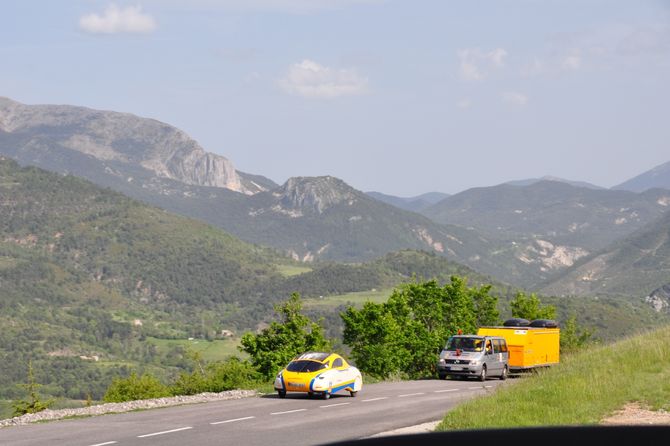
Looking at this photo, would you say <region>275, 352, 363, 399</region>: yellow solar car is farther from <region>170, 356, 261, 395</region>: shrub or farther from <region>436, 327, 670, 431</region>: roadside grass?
<region>436, 327, 670, 431</region>: roadside grass

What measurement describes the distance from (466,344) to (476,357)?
1098 millimetres

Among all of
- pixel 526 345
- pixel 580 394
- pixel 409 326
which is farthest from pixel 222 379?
pixel 580 394

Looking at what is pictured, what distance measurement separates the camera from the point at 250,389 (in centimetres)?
3369

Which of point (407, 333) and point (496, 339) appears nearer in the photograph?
point (496, 339)

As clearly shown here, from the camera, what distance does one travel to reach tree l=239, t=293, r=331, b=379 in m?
40.5

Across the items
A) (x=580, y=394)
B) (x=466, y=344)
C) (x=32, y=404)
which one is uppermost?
(x=580, y=394)

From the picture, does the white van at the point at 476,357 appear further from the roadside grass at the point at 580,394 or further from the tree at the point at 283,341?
the roadside grass at the point at 580,394

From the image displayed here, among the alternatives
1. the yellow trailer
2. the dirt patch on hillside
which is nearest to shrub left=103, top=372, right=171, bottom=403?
the yellow trailer

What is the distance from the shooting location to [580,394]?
19.1 m

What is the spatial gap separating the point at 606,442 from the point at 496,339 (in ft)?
129

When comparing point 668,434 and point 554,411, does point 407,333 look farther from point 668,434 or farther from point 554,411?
point 668,434

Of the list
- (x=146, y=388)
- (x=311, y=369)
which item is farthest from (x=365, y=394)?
(x=146, y=388)

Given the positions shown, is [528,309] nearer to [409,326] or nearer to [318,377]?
[409,326]

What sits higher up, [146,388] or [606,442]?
[606,442]
